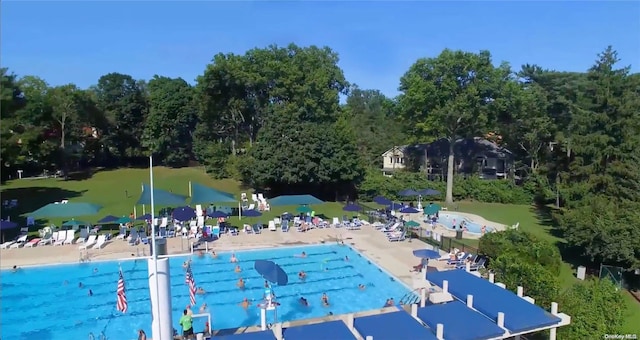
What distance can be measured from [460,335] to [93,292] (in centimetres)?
1425

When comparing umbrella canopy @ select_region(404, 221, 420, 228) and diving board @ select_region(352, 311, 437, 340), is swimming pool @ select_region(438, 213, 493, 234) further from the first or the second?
diving board @ select_region(352, 311, 437, 340)

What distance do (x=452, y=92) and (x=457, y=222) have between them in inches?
502

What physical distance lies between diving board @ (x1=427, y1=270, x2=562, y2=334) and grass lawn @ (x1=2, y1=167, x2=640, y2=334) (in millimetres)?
7872

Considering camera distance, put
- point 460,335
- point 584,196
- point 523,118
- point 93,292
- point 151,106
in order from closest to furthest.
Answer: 1. point 460,335
2. point 93,292
3. point 584,196
4. point 523,118
5. point 151,106

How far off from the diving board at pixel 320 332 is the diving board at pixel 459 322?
221 cm

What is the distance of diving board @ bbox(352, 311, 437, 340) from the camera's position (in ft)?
32.7

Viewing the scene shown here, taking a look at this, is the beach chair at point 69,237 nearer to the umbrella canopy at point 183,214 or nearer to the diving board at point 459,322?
the umbrella canopy at point 183,214

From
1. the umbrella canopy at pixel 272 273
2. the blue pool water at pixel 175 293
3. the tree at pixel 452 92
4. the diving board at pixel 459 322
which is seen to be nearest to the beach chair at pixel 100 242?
the blue pool water at pixel 175 293

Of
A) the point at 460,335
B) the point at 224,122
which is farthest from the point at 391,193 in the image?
the point at 460,335

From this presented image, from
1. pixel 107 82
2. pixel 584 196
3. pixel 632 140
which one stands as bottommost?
pixel 584 196

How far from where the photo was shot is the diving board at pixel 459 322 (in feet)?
33.8

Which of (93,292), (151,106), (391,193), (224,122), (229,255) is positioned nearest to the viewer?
(93,292)

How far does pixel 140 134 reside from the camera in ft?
180

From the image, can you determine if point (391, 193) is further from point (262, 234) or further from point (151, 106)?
point (151, 106)
